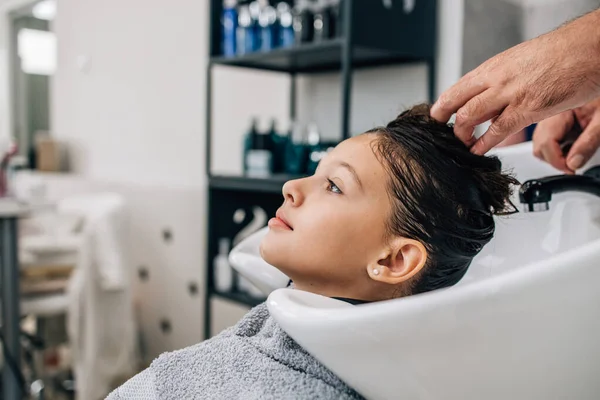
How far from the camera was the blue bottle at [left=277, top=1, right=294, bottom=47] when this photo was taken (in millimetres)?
1931

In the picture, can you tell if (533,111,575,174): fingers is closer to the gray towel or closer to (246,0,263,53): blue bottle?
the gray towel

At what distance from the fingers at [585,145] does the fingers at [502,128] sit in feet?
0.66

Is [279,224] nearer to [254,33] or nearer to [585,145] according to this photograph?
[585,145]

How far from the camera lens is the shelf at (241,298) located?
2.07 metres

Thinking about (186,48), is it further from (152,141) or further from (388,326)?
(388,326)

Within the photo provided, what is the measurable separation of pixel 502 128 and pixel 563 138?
0.83 ft

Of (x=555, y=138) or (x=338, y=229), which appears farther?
(x=555, y=138)

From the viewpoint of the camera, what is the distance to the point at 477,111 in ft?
2.25

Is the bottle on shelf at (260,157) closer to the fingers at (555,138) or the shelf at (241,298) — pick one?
the shelf at (241,298)

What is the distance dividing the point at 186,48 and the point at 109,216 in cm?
95

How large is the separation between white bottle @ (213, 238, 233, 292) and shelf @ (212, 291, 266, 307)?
0.13 ft

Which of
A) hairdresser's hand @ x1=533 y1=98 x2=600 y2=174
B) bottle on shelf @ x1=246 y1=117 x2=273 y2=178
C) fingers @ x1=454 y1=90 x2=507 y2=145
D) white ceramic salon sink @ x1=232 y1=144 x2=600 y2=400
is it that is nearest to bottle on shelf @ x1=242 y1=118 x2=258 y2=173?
bottle on shelf @ x1=246 y1=117 x2=273 y2=178

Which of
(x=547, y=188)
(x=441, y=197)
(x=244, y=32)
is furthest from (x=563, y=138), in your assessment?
(x=244, y=32)

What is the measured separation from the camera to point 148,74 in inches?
118
